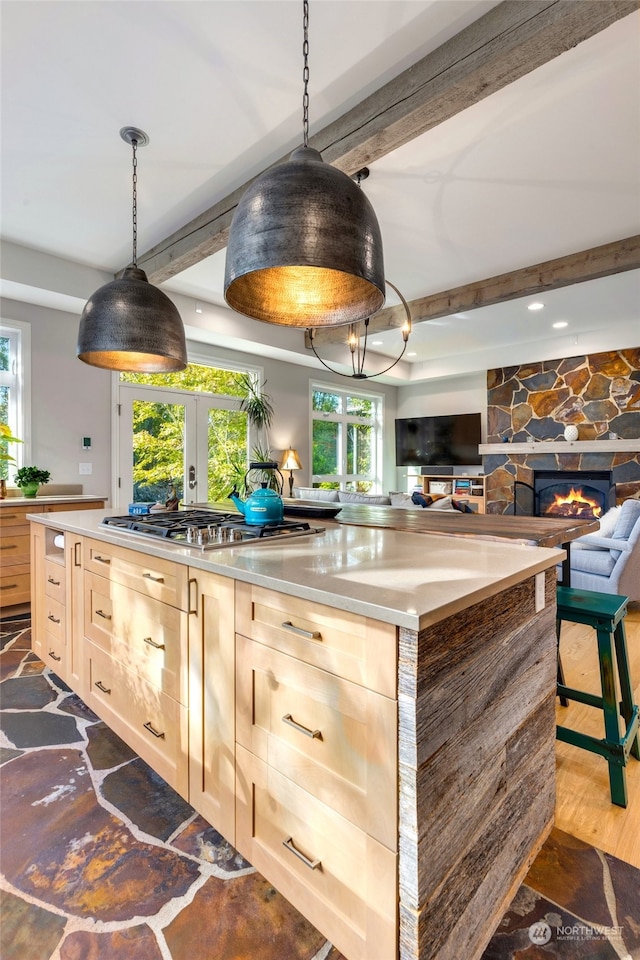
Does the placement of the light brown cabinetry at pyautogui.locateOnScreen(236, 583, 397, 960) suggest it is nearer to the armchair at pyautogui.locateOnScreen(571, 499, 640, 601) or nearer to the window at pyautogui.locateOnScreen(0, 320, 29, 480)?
the armchair at pyautogui.locateOnScreen(571, 499, 640, 601)

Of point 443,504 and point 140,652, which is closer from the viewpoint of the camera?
point 140,652

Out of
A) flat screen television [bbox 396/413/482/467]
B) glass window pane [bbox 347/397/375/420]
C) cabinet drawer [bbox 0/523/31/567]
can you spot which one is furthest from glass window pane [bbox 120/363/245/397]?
flat screen television [bbox 396/413/482/467]

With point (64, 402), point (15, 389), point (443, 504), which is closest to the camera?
point (15, 389)

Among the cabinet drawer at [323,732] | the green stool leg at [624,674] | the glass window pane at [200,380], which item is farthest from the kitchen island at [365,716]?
the glass window pane at [200,380]

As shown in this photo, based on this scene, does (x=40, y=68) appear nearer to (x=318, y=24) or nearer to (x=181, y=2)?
(x=181, y=2)

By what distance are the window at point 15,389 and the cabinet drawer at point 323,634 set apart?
3837 millimetres

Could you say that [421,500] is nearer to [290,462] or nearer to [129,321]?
→ [290,462]

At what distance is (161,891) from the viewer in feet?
4.19

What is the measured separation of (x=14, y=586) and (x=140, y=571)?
250cm

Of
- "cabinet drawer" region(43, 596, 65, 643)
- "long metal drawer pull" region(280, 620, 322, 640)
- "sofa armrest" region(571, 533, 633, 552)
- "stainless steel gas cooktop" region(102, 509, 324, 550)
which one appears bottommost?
"cabinet drawer" region(43, 596, 65, 643)

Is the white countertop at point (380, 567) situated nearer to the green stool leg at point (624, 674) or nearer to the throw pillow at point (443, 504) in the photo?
the green stool leg at point (624, 674)

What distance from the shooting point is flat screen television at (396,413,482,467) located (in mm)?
7504

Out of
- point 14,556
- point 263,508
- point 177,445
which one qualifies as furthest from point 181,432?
point 263,508

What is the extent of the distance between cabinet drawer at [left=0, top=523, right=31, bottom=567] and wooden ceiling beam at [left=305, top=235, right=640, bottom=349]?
2798 millimetres
